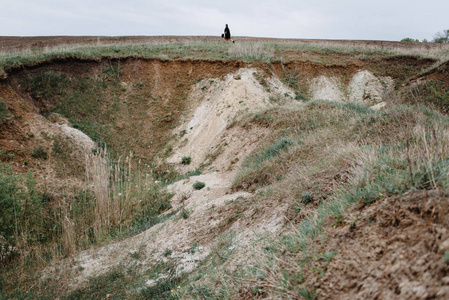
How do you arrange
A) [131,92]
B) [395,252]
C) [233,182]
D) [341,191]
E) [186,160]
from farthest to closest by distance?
[131,92] → [186,160] → [233,182] → [341,191] → [395,252]

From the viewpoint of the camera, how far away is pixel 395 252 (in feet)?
6.68

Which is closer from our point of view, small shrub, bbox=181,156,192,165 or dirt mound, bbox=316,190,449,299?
dirt mound, bbox=316,190,449,299

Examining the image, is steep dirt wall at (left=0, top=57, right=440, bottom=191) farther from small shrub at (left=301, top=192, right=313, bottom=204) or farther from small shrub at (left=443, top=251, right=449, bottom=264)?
small shrub at (left=443, top=251, right=449, bottom=264)

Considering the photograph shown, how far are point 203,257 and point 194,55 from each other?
1540cm

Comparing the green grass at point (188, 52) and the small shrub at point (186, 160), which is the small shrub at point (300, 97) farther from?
the small shrub at point (186, 160)

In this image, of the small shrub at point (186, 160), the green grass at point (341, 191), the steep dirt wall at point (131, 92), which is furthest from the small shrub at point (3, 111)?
the green grass at point (341, 191)

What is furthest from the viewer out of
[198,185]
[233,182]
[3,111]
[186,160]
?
[186,160]

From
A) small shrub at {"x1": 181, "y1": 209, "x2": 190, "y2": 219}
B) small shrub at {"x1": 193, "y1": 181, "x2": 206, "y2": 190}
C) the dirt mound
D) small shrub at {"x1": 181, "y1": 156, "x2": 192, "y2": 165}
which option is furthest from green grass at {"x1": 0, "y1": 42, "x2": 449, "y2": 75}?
the dirt mound

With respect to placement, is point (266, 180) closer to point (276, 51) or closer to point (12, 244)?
point (12, 244)

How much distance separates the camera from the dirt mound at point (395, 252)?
1705 millimetres

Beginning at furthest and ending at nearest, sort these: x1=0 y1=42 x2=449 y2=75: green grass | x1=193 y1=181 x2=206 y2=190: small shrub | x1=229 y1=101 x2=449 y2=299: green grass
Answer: x1=0 y1=42 x2=449 y2=75: green grass < x1=193 y1=181 x2=206 y2=190: small shrub < x1=229 y1=101 x2=449 y2=299: green grass

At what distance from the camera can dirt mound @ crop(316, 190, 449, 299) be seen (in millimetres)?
1705

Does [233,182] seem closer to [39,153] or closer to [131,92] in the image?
[39,153]

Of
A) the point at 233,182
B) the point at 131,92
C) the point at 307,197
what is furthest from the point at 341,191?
the point at 131,92
